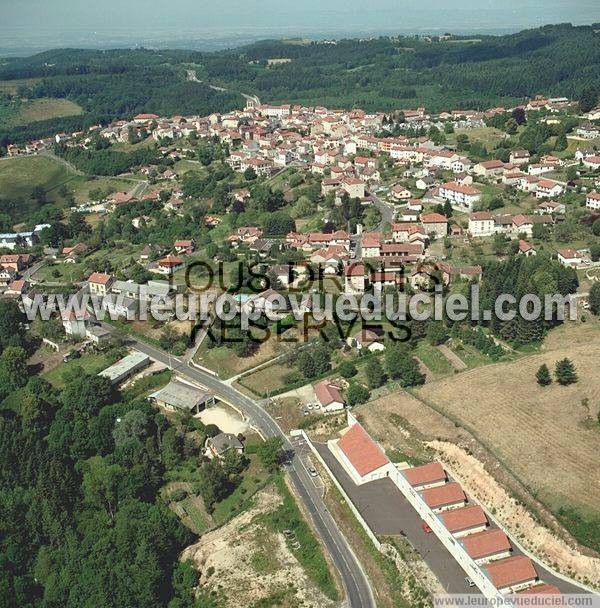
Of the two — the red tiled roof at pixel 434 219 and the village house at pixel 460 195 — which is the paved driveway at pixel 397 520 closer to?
the red tiled roof at pixel 434 219

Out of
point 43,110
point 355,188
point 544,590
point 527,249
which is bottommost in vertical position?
point 544,590

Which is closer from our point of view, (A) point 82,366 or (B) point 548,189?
(A) point 82,366

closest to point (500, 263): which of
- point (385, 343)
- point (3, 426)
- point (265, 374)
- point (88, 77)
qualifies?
point (385, 343)

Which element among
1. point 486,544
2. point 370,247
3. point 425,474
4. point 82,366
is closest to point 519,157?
point 370,247

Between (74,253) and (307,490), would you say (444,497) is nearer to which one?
(307,490)

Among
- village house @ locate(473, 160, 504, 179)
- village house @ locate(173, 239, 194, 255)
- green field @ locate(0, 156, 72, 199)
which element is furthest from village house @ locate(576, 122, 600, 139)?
green field @ locate(0, 156, 72, 199)
